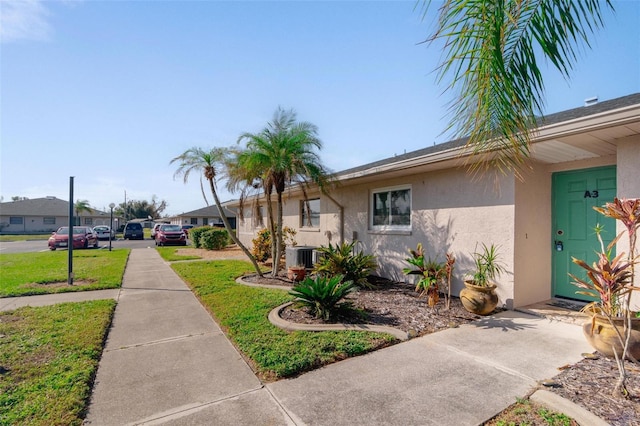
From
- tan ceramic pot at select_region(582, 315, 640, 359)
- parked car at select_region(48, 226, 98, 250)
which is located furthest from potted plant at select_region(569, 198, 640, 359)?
parked car at select_region(48, 226, 98, 250)

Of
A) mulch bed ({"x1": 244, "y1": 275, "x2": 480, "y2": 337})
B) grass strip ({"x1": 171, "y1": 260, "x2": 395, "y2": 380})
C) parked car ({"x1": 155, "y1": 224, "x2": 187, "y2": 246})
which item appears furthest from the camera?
parked car ({"x1": 155, "y1": 224, "x2": 187, "y2": 246})

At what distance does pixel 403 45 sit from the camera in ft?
12.1

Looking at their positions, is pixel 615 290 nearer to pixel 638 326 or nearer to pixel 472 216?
pixel 638 326

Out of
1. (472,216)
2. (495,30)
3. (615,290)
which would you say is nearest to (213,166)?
(472,216)

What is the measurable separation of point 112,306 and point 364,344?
17.3 feet

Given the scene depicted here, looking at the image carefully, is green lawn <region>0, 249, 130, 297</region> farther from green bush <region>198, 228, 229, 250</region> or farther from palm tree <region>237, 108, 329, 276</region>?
green bush <region>198, 228, 229, 250</region>

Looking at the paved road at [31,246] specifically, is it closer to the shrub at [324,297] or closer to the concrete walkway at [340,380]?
the concrete walkway at [340,380]

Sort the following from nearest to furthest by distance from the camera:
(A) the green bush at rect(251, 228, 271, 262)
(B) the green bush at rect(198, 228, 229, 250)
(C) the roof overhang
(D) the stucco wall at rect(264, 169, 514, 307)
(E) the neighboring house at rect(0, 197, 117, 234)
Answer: (C) the roof overhang
(D) the stucco wall at rect(264, 169, 514, 307)
(A) the green bush at rect(251, 228, 271, 262)
(B) the green bush at rect(198, 228, 229, 250)
(E) the neighboring house at rect(0, 197, 117, 234)

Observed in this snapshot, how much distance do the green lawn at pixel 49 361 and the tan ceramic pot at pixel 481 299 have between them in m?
5.54

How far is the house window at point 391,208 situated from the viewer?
827 centimetres

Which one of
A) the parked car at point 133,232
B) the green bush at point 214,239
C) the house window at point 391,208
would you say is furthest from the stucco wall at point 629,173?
the parked car at point 133,232

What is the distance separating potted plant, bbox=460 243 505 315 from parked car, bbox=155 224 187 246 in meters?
22.2

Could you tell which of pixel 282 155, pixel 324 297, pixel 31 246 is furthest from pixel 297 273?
pixel 31 246

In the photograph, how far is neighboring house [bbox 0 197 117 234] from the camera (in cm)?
4405
